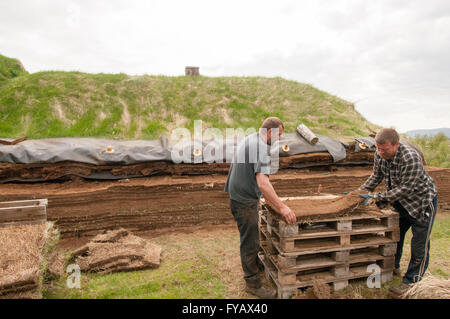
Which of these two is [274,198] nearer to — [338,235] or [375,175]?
[338,235]

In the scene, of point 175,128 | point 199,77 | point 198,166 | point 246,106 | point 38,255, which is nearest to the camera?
point 38,255

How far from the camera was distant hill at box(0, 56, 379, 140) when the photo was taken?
9992 mm

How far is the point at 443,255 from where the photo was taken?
4668mm

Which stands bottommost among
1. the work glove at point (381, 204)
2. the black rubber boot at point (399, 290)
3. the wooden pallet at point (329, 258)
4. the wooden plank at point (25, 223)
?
the black rubber boot at point (399, 290)

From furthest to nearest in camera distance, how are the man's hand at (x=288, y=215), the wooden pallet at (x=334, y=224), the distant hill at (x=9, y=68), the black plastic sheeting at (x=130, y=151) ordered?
1. the distant hill at (x=9, y=68)
2. the black plastic sheeting at (x=130, y=151)
3. the wooden pallet at (x=334, y=224)
4. the man's hand at (x=288, y=215)

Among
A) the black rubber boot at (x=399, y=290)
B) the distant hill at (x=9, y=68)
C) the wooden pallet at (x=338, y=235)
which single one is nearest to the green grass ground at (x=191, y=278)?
the black rubber boot at (x=399, y=290)

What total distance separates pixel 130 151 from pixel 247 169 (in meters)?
4.20

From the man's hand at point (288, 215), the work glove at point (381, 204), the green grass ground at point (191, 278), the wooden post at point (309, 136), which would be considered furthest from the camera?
the wooden post at point (309, 136)

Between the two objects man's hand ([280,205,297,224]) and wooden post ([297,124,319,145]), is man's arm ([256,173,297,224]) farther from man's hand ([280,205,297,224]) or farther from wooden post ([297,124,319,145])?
wooden post ([297,124,319,145])

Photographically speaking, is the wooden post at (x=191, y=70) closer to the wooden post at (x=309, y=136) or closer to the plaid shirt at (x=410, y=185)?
the wooden post at (x=309, y=136)

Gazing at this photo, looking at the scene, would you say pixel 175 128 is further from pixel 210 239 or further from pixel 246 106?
pixel 210 239

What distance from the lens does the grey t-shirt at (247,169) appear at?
3.28 meters

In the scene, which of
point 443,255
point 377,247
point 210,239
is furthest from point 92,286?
point 443,255

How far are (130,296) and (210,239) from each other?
237 cm
